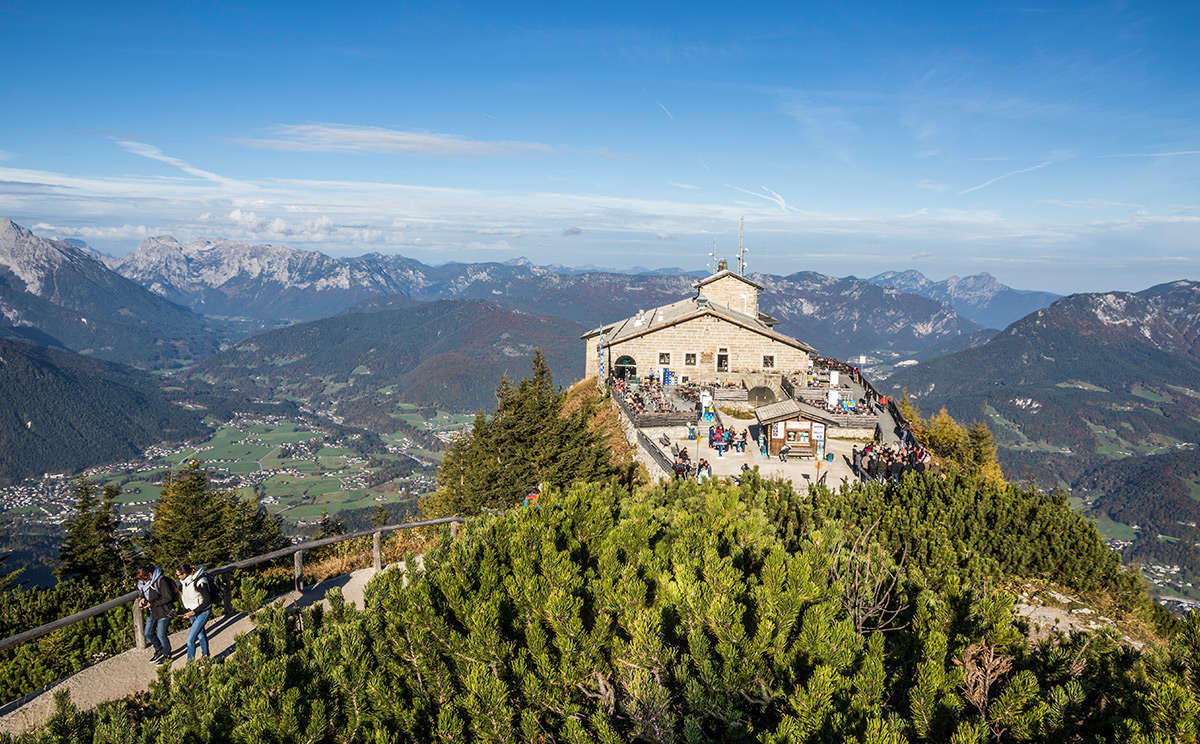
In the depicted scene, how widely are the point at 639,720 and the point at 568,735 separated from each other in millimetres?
568

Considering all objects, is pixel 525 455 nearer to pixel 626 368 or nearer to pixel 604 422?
pixel 604 422

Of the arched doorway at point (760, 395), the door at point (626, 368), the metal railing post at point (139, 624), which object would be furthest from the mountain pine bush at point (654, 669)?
the door at point (626, 368)

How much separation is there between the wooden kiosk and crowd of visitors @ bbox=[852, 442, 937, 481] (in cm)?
193

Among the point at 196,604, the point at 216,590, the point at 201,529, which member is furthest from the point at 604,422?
the point at 196,604

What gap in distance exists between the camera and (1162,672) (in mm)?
4484

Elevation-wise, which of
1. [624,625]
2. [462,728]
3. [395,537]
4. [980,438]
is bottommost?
[980,438]

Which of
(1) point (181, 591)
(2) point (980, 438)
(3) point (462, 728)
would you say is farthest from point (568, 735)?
(2) point (980, 438)

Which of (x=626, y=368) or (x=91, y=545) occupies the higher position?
(x=626, y=368)

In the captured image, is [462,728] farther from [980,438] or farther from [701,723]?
[980,438]

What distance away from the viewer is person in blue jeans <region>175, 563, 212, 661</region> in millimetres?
8852

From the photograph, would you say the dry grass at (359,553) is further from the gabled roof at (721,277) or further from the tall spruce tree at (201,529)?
the gabled roof at (721,277)

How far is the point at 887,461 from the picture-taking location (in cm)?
2480

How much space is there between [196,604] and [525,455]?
16.0 meters

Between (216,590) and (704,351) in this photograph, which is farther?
(704,351)
